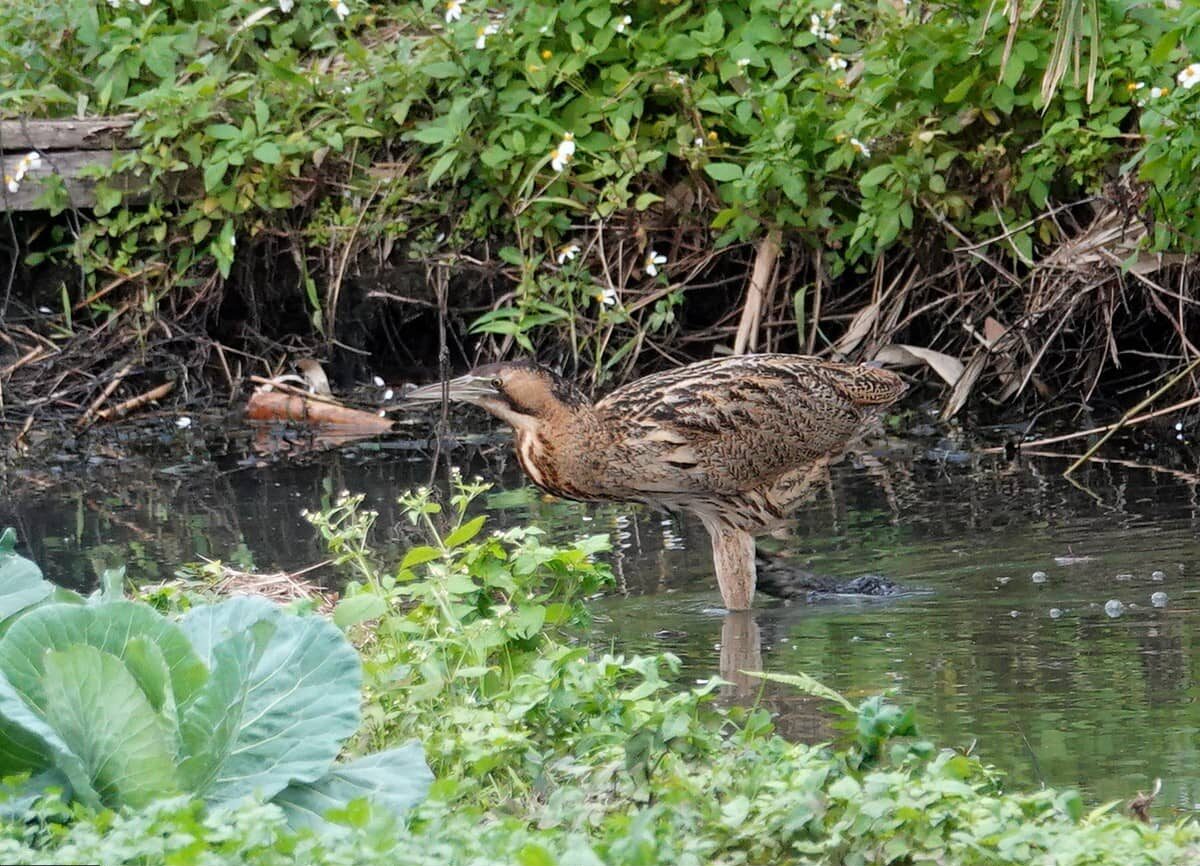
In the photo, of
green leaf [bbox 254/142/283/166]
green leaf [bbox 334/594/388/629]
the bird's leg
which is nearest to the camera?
green leaf [bbox 334/594/388/629]

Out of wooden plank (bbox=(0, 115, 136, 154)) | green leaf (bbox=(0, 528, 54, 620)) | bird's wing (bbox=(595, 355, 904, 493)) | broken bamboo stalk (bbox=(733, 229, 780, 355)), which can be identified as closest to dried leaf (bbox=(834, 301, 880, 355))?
broken bamboo stalk (bbox=(733, 229, 780, 355))

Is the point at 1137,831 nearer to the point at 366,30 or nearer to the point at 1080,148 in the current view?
the point at 1080,148

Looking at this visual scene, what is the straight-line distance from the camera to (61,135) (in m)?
11.8

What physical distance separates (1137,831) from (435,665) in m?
2.11

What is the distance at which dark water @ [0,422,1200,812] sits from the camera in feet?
18.7

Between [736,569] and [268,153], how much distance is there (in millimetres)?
4769

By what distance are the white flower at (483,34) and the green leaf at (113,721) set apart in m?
7.16

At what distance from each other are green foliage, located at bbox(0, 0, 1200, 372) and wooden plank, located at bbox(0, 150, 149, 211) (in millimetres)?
171

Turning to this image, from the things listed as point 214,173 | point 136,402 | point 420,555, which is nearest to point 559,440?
point 420,555

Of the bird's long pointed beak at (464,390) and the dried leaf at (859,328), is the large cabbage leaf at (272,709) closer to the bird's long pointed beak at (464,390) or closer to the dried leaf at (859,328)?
the bird's long pointed beak at (464,390)

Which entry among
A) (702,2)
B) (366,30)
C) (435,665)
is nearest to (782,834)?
(435,665)

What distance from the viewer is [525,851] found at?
349 centimetres

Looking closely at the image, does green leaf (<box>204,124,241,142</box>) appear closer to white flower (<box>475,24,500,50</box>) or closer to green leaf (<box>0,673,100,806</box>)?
white flower (<box>475,24,500,50</box>)

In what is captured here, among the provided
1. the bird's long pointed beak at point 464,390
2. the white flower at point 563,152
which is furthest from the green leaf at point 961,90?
the bird's long pointed beak at point 464,390
